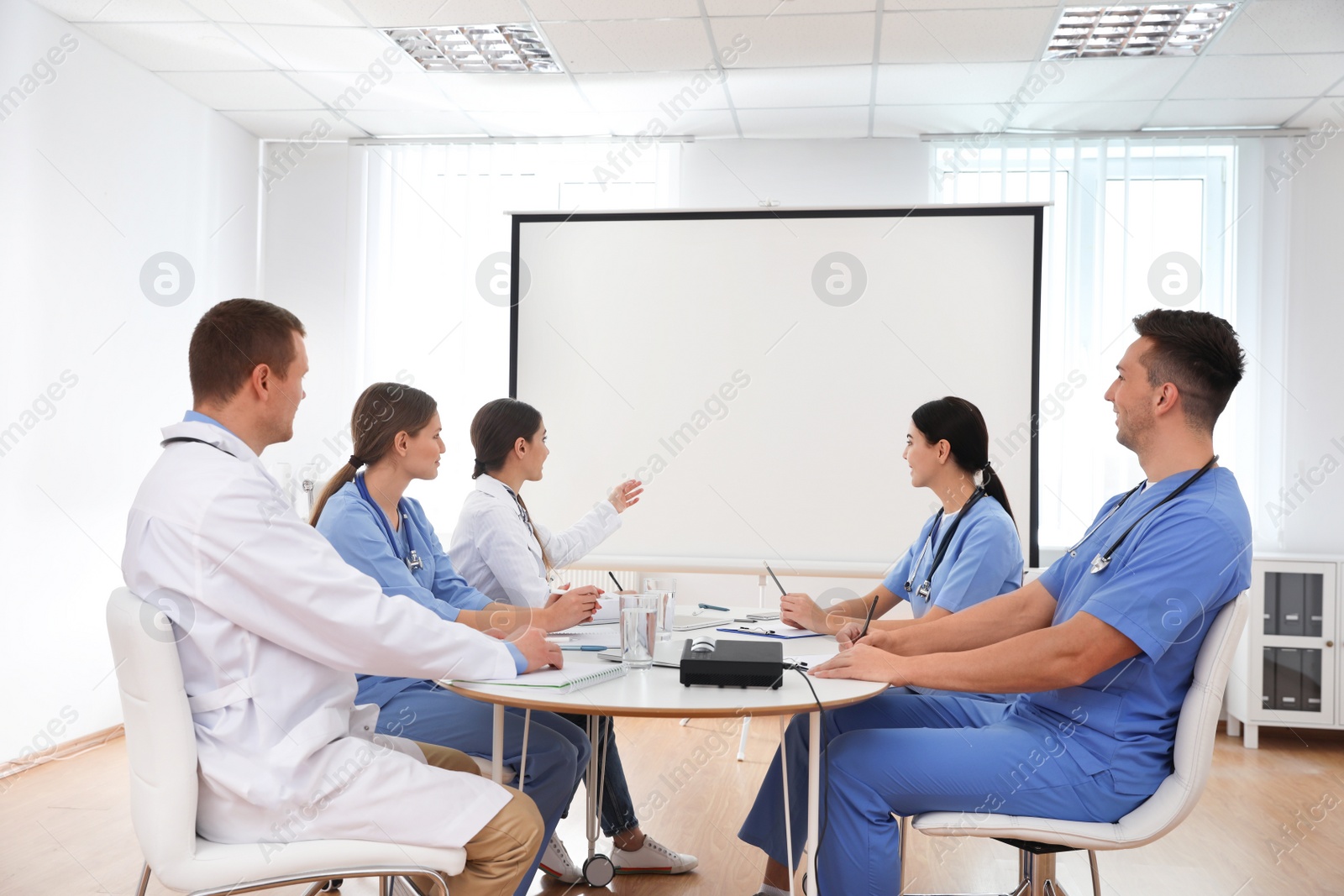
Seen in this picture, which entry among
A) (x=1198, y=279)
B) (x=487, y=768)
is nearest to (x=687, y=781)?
(x=487, y=768)

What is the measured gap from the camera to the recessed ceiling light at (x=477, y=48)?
3752mm

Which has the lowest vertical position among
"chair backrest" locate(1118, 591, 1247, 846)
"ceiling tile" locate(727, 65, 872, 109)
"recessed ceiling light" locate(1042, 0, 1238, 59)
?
"chair backrest" locate(1118, 591, 1247, 846)

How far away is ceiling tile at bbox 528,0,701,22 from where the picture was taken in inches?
134

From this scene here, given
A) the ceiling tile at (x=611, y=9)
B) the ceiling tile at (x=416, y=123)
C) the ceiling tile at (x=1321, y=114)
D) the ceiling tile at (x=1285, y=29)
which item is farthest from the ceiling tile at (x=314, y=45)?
the ceiling tile at (x=1321, y=114)

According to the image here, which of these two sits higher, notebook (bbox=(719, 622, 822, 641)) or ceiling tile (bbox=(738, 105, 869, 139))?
ceiling tile (bbox=(738, 105, 869, 139))

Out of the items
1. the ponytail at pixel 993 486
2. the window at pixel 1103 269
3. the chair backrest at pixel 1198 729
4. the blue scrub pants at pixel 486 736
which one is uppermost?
the window at pixel 1103 269

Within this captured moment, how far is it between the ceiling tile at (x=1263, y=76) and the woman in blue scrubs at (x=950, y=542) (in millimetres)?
2470

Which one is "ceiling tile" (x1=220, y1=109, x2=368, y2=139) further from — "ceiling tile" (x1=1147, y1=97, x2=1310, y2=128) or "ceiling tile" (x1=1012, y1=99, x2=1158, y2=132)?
"ceiling tile" (x1=1147, y1=97, x2=1310, y2=128)

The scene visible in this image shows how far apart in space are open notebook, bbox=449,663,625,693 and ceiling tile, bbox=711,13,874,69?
275cm

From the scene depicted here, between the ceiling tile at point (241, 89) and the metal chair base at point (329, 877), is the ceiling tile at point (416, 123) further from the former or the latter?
the metal chair base at point (329, 877)

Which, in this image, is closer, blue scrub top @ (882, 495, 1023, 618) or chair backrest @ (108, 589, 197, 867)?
chair backrest @ (108, 589, 197, 867)

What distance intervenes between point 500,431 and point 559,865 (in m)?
1.20

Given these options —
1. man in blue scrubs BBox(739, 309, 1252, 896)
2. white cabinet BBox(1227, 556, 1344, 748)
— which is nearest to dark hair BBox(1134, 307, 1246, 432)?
man in blue scrubs BBox(739, 309, 1252, 896)

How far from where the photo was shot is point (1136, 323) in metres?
1.78
